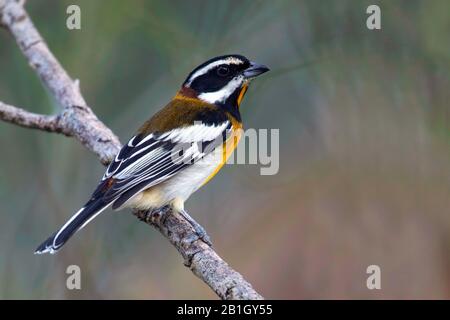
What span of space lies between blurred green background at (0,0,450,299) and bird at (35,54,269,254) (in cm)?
30

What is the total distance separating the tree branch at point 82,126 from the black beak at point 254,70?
2.90 ft

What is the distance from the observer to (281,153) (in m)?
4.16

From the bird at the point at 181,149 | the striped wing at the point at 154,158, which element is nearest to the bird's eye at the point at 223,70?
the bird at the point at 181,149

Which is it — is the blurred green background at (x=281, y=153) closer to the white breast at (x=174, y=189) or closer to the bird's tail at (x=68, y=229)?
the white breast at (x=174, y=189)

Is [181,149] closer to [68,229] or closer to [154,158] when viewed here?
[154,158]

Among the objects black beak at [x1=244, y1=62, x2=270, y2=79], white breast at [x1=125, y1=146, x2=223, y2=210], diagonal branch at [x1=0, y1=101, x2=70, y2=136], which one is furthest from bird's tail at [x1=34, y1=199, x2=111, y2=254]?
black beak at [x1=244, y1=62, x2=270, y2=79]

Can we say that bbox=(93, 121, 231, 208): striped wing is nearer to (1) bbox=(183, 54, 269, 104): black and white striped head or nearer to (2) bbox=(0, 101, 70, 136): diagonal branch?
(1) bbox=(183, 54, 269, 104): black and white striped head

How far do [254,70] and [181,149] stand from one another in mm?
705

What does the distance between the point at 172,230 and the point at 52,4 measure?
7.43 ft

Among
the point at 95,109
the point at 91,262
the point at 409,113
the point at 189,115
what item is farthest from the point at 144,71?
the point at 409,113

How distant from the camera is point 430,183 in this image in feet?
12.6
